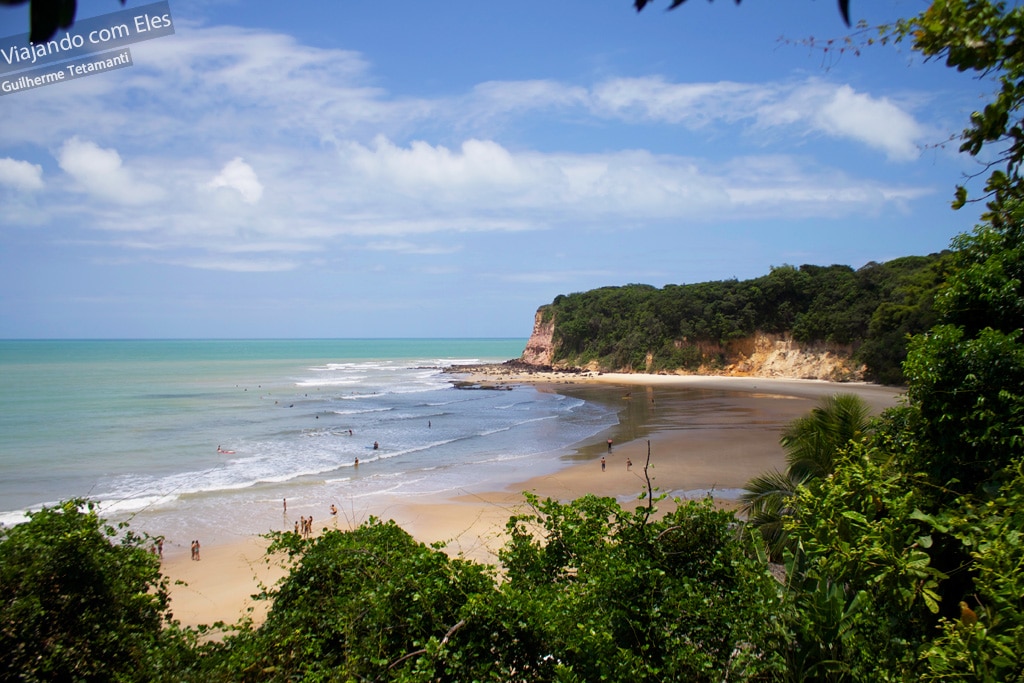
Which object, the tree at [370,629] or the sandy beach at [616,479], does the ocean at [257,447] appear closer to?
the sandy beach at [616,479]

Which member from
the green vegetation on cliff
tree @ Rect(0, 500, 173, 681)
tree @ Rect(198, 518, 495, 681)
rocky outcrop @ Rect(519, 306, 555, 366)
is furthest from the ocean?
rocky outcrop @ Rect(519, 306, 555, 366)

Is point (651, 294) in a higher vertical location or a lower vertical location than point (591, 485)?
higher

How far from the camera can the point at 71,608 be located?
18.2 feet

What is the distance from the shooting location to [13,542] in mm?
5609

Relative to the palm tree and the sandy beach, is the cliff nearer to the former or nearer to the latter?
the sandy beach

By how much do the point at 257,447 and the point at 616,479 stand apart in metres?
18.2

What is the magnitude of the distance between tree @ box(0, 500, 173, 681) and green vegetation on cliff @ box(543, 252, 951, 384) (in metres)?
40.0

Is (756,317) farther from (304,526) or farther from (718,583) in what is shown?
(718,583)

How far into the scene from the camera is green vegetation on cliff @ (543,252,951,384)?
4584 cm

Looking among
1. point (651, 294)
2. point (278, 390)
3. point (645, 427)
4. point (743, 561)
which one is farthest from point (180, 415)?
point (651, 294)

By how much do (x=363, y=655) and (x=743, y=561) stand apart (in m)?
3.21

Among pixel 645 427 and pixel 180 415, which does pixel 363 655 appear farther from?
pixel 180 415

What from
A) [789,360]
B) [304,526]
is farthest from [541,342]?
[304,526]

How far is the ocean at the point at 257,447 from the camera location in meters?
21.1
